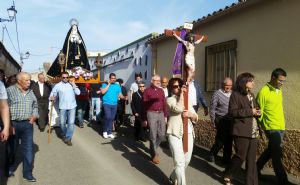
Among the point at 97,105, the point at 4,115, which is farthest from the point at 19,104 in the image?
the point at 97,105

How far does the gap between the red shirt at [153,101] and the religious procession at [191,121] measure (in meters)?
0.02

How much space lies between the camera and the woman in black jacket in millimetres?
5676

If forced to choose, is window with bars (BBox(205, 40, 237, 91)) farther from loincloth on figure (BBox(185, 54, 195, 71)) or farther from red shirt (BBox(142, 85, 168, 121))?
loincloth on figure (BBox(185, 54, 195, 71))

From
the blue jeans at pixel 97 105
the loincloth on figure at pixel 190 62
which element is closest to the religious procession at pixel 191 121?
the loincloth on figure at pixel 190 62

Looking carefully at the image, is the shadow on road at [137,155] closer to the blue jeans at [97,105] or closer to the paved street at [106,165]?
the paved street at [106,165]

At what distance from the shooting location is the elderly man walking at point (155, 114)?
757 cm

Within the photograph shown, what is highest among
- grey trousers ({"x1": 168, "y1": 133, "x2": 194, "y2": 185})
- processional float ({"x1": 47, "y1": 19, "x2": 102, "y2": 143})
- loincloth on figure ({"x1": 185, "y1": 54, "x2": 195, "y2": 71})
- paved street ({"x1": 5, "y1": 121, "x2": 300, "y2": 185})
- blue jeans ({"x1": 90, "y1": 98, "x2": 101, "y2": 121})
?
processional float ({"x1": 47, "y1": 19, "x2": 102, "y2": 143})

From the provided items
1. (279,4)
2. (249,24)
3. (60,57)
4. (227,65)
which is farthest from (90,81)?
(279,4)

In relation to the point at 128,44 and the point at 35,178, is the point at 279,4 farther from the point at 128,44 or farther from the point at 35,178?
the point at 128,44

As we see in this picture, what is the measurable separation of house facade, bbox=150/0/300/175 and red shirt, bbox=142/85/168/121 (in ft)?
7.02

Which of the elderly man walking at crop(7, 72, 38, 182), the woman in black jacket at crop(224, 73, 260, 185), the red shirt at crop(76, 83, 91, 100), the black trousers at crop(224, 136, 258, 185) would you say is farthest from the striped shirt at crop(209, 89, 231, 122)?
the red shirt at crop(76, 83, 91, 100)

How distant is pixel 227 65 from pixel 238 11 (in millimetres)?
1329

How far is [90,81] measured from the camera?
14.2 m

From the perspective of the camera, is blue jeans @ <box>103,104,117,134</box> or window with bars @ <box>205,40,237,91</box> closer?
window with bars @ <box>205,40,237,91</box>
